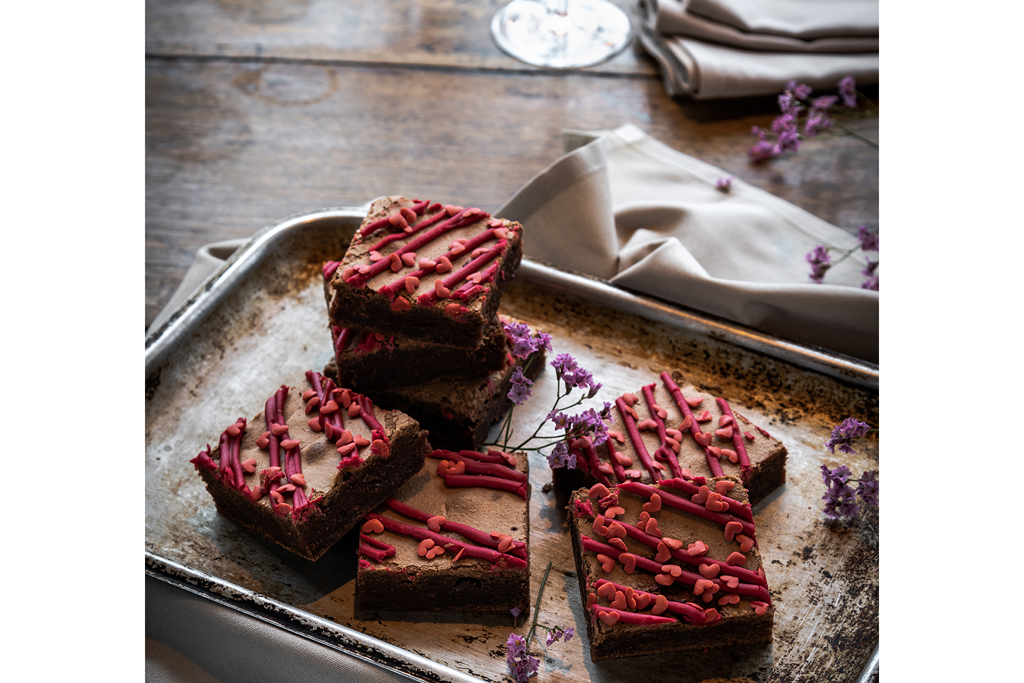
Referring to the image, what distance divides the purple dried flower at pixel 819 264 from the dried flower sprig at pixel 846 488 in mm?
859

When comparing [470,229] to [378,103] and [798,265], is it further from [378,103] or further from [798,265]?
[378,103]

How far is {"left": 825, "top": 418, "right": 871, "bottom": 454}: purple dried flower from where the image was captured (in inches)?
100

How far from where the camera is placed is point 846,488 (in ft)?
8.30

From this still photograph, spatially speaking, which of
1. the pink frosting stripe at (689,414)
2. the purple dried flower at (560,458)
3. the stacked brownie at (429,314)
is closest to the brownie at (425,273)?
the stacked brownie at (429,314)

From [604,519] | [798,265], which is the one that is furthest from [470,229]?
[798,265]

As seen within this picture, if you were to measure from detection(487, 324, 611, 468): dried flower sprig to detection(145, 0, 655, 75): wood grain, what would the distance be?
7.86 feet

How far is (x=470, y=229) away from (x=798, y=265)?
154cm

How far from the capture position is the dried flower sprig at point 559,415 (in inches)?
94.8

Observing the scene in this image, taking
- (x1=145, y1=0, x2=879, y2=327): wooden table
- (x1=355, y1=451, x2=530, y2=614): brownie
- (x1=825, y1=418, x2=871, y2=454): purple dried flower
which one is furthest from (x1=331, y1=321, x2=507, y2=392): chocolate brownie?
(x1=145, y1=0, x2=879, y2=327): wooden table

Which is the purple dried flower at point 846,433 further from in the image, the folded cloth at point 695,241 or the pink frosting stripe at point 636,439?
the pink frosting stripe at point 636,439

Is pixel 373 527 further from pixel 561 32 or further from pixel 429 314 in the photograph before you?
pixel 561 32

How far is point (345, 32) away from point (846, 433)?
3560 mm

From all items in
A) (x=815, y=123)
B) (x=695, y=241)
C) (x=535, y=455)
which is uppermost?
(x=815, y=123)

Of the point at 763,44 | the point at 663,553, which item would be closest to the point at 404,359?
the point at 663,553
